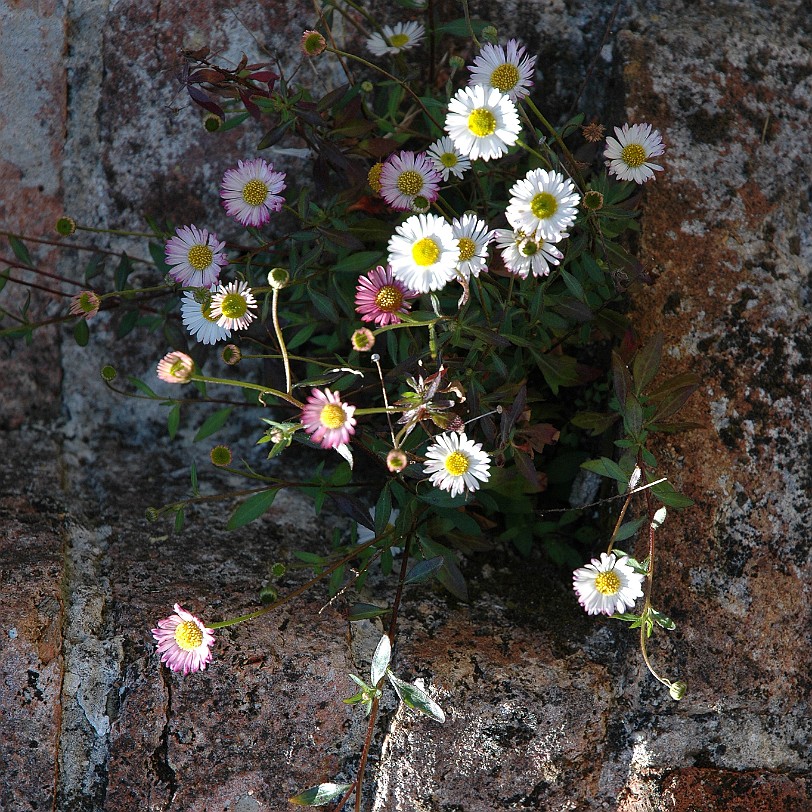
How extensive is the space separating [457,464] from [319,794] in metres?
0.58

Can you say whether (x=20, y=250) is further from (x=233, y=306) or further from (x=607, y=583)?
(x=607, y=583)

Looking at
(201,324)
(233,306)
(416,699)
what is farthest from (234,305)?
(416,699)

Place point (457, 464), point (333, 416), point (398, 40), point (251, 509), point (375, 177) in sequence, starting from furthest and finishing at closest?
point (398, 40) < point (375, 177) < point (251, 509) < point (457, 464) < point (333, 416)

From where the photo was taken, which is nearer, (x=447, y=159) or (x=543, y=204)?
(x=543, y=204)

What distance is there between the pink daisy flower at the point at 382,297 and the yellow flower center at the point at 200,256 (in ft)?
1.25

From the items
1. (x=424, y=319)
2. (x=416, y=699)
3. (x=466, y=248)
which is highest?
(x=466, y=248)

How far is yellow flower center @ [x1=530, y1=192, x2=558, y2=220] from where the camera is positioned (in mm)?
1310

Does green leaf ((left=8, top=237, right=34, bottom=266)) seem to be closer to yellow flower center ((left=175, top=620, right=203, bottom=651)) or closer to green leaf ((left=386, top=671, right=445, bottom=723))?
yellow flower center ((left=175, top=620, right=203, bottom=651))

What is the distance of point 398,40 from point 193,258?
25.9 inches

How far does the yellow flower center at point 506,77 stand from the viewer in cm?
144

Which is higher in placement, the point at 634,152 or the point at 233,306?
the point at 634,152

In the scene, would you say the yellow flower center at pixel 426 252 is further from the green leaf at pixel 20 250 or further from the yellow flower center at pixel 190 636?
the green leaf at pixel 20 250

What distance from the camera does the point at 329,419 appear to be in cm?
118

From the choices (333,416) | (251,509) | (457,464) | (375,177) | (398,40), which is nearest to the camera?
(333,416)
